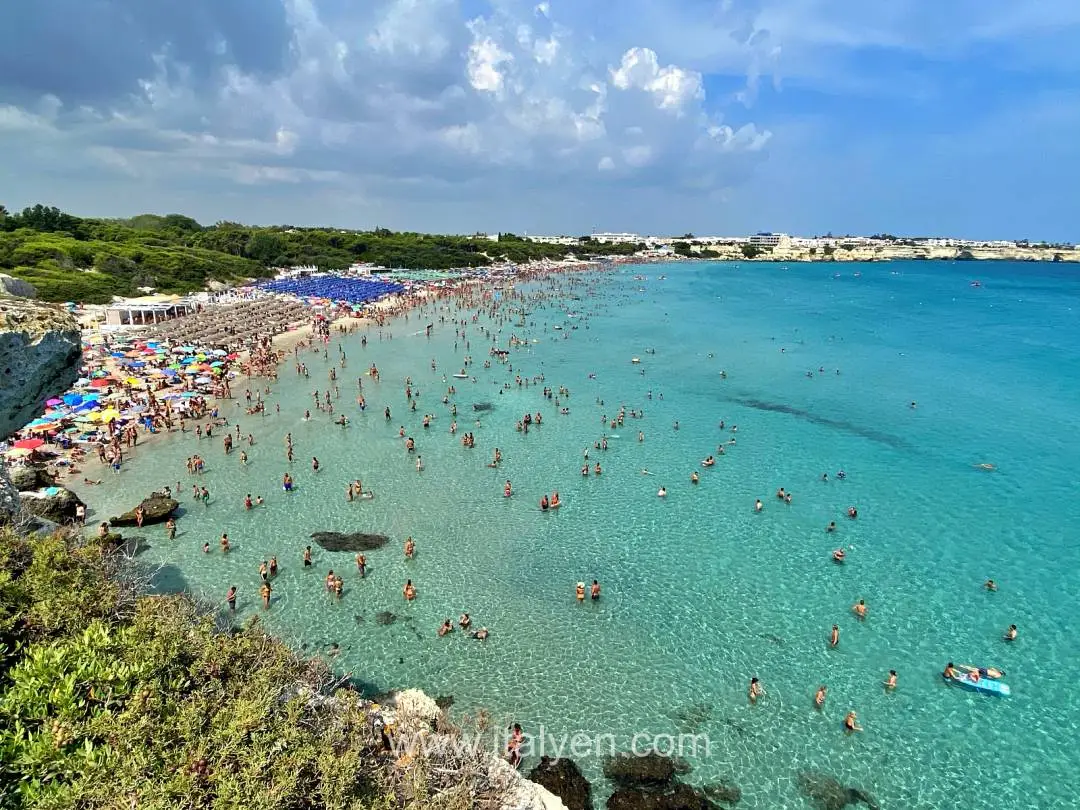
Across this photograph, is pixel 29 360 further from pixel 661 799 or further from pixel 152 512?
pixel 661 799

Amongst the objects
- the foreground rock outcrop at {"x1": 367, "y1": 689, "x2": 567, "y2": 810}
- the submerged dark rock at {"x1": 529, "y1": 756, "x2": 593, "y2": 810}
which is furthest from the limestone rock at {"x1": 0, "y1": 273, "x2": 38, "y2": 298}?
the submerged dark rock at {"x1": 529, "y1": 756, "x2": 593, "y2": 810}

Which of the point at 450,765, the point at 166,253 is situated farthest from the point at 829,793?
the point at 166,253

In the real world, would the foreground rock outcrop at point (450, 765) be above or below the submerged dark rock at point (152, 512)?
above

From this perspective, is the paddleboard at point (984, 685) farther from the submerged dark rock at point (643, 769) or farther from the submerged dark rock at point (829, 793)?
the submerged dark rock at point (643, 769)

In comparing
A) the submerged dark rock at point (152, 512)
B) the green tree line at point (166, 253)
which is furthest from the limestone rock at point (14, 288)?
the green tree line at point (166, 253)

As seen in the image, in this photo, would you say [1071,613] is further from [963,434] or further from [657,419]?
[657,419]
